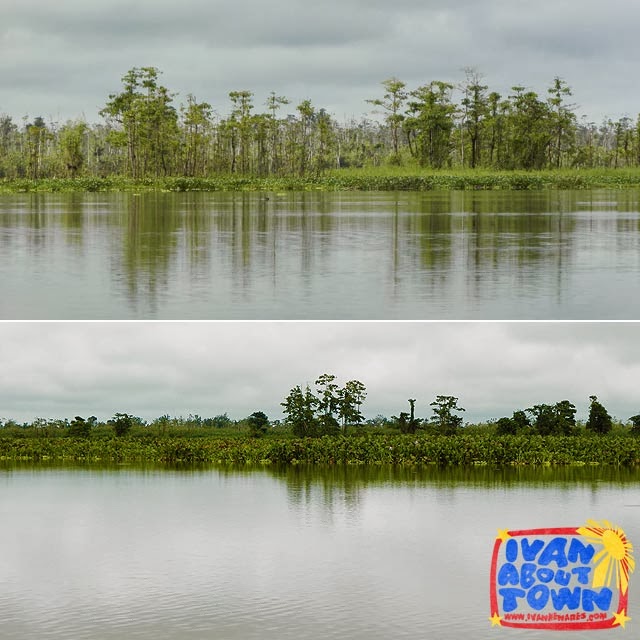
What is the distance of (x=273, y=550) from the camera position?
14867mm

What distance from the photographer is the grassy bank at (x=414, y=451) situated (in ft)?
88.6

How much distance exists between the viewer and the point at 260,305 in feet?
45.4

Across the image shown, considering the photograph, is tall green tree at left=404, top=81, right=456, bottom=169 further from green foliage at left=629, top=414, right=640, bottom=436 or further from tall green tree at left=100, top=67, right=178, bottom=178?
green foliage at left=629, top=414, right=640, bottom=436

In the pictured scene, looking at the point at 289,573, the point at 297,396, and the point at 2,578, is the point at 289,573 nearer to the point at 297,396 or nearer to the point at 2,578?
the point at 2,578

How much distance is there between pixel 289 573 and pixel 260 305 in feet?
10.9

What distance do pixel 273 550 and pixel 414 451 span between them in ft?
41.6

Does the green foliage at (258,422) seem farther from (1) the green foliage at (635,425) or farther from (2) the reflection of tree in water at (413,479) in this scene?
(1) the green foliage at (635,425)

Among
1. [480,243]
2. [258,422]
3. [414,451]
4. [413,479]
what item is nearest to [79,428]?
[258,422]

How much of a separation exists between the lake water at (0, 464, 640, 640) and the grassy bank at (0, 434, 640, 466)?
2520mm

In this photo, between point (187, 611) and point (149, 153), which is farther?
point (149, 153)

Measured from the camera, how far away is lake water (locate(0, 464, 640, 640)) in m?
11.1

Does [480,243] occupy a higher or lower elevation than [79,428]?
higher

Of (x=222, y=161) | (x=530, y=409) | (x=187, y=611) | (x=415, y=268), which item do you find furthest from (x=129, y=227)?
(x=222, y=161)

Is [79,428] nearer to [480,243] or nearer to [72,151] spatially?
[480,243]
